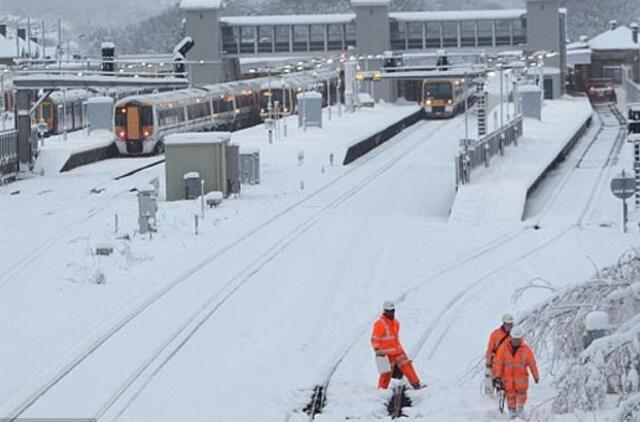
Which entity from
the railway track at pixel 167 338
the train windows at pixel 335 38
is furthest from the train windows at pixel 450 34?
the railway track at pixel 167 338

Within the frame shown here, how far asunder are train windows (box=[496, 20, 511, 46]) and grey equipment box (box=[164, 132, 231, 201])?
5180 centimetres

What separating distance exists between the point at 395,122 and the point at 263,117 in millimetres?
8928

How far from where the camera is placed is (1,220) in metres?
34.8

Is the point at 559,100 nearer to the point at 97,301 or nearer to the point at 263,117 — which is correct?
the point at 263,117

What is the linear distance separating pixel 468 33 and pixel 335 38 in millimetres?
7999

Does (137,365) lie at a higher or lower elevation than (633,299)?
lower

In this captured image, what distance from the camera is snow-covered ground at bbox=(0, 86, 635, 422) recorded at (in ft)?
56.2

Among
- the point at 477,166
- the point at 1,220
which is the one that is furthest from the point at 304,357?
the point at 477,166

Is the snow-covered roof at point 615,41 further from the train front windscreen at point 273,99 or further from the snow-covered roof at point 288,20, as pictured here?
the train front windscreen at point 273,99

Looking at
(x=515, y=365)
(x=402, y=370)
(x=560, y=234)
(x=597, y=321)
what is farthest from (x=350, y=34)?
(x=597, y=321)

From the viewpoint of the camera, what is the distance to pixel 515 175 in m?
40.7

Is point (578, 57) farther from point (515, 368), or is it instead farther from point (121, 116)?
point (515, 368)

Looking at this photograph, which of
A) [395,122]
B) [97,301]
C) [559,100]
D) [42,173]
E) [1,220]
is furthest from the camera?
[559,100]

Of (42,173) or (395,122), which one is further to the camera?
(395,122)
